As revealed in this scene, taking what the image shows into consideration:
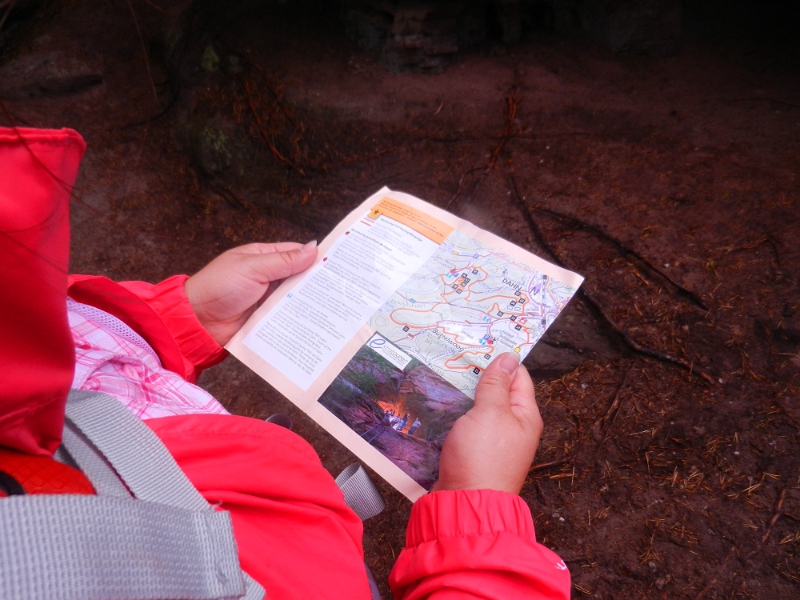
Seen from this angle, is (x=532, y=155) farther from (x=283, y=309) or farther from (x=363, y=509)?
(x=363, y=509)

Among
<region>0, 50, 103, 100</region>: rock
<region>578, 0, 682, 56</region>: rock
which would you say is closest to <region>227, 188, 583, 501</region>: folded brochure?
<region>578, 0, 682, 56</region>: rock

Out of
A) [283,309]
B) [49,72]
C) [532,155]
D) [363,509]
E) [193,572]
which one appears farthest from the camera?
[49,72]

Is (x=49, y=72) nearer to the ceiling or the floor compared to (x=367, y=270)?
nearer to the ceiling

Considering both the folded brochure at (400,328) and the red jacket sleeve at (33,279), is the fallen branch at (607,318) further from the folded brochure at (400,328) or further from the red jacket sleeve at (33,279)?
the red jacket sleeve at (33,279)

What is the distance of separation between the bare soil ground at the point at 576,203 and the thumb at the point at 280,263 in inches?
32.5

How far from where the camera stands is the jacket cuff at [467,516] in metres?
0.76

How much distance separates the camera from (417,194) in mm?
1943

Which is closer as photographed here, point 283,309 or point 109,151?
point 283,309

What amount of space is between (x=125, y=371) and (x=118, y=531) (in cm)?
45

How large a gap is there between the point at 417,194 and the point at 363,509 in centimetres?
132

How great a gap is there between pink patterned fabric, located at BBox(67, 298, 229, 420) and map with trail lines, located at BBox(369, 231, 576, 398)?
47 centimetres

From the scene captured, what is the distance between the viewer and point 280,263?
1.18m

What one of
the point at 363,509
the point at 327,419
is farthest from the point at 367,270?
the point at 363,509

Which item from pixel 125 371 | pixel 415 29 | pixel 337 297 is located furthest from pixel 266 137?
pixel 125 371
